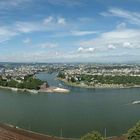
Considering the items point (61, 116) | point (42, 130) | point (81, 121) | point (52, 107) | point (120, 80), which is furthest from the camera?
point (120, 80)

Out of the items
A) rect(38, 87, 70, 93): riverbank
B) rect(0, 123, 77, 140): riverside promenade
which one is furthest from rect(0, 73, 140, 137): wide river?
rect(38, 87, 70, 93): riverbank

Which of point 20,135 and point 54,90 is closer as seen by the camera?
point 20,135

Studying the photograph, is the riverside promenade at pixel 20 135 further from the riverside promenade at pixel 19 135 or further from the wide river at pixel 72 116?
the wide river at pixel 72 116

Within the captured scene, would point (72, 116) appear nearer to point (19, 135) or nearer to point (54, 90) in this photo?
point (19, 135)

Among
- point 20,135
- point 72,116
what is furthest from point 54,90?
point 20,135

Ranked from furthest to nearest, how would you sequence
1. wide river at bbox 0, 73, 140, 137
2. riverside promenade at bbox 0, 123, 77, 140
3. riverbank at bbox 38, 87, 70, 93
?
1. riverbank at bbox 38, 87, 70, 93
2. wide river at bbox 0, 73, 140, 137
3. riverside promenade at bbox 0, 123, 77, 140

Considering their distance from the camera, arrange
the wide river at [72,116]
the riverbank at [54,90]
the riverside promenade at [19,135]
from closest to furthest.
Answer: the riverside promenade at [19,135], the wide river at [72,116], the riverbank at [54,90]

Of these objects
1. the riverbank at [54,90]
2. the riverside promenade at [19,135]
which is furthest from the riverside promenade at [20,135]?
the riverbank at [54,90]

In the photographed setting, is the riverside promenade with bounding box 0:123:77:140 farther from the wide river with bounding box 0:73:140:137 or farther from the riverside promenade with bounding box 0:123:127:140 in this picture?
the wide river with bounding box 0:73:140:137

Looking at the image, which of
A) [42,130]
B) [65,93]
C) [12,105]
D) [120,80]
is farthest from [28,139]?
[120,80]

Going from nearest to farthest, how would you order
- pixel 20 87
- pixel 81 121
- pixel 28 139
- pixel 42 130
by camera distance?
pixel 28 139, pixel 42 130, pixel 81 121, pixel 20 87

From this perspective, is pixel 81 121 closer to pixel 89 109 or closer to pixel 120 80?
pixel 89 109
